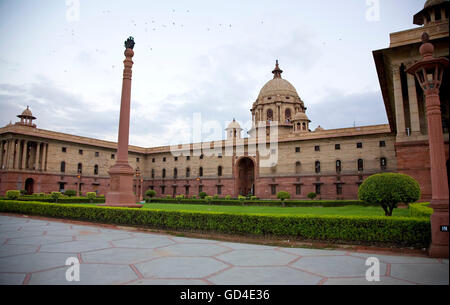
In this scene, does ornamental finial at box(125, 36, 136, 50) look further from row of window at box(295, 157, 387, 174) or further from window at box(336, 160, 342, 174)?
window at box(336, 160, 342, 174)

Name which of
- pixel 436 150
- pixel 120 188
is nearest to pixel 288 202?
pixel 120 188

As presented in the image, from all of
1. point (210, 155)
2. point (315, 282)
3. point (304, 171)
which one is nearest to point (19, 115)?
point (210, 155)

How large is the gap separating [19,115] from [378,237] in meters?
40.9

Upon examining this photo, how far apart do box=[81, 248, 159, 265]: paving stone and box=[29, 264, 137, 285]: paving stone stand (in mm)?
319

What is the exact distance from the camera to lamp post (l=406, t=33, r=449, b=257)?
15.8 feet

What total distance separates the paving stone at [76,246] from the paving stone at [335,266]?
3.73 metres

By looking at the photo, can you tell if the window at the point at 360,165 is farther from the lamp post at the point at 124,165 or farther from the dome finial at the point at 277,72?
the lamp post at the point at 124,165

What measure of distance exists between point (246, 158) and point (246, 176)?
2943mm

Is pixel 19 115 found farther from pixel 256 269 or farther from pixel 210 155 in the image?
pixel 256 269

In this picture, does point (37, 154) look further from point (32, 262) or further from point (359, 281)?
point (359, 281)

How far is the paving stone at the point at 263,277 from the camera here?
10.8 feet

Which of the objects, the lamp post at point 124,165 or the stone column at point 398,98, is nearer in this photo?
the lamp post at point 124,165

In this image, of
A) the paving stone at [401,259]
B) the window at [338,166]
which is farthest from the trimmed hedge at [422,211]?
the window at [338,166]

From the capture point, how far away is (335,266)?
4.10m
